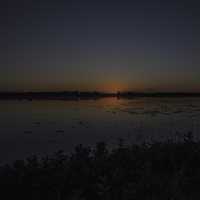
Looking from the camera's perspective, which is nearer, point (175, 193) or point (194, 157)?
point (175, 193)

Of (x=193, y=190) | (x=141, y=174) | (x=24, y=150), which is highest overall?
(x=141, y=174)

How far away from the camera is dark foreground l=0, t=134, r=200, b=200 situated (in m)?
4.02

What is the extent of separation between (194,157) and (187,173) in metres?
0.74

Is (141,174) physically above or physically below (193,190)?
above

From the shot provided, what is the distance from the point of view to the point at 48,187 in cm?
437

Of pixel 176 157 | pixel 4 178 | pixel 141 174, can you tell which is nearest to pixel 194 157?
pixel 176 157

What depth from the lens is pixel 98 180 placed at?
4.62 m

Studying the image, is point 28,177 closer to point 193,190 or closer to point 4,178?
point 4,178

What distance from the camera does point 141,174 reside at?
449 cm

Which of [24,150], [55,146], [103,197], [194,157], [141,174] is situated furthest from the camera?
[55,146]

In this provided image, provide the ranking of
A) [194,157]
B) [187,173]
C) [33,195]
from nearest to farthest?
[33,195] → [187,173] → [194,157]

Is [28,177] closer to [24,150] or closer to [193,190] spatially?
[193,190]

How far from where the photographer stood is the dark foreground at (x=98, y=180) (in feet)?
13.2

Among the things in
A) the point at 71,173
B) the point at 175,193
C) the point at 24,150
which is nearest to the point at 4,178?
the point at 71,173
